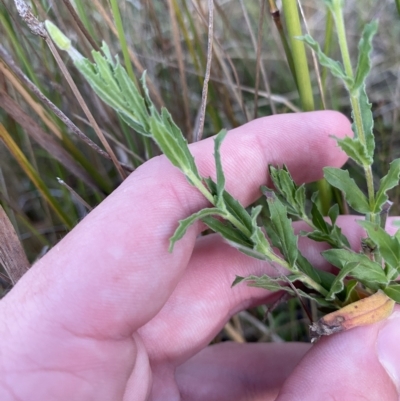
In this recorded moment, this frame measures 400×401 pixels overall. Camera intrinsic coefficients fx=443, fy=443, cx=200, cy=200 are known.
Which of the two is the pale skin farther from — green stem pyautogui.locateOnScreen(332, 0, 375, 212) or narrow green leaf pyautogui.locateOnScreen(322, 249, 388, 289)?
green stem pyautogui.locateOnScreen(332, 0, 375, 212)

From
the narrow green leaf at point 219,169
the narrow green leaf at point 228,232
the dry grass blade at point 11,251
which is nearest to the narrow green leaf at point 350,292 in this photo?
the narrow green leaf at point 228,232

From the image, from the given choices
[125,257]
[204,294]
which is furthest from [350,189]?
[204,294]

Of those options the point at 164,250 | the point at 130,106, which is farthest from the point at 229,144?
the point at 130,106

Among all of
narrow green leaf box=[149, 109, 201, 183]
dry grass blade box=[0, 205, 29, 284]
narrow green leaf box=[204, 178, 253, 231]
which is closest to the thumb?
narrow green leaf box=[204, 178, 253, 231]

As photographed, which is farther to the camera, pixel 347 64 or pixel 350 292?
pixel 350 292

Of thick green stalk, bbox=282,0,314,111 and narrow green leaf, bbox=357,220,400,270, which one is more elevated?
thick green stalk, bbox=282,0,314,111

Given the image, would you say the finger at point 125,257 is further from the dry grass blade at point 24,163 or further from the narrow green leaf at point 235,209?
the dry grass blade at point 24,163

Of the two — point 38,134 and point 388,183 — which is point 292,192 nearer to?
point 388,183

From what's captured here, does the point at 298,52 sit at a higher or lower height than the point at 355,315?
higher
